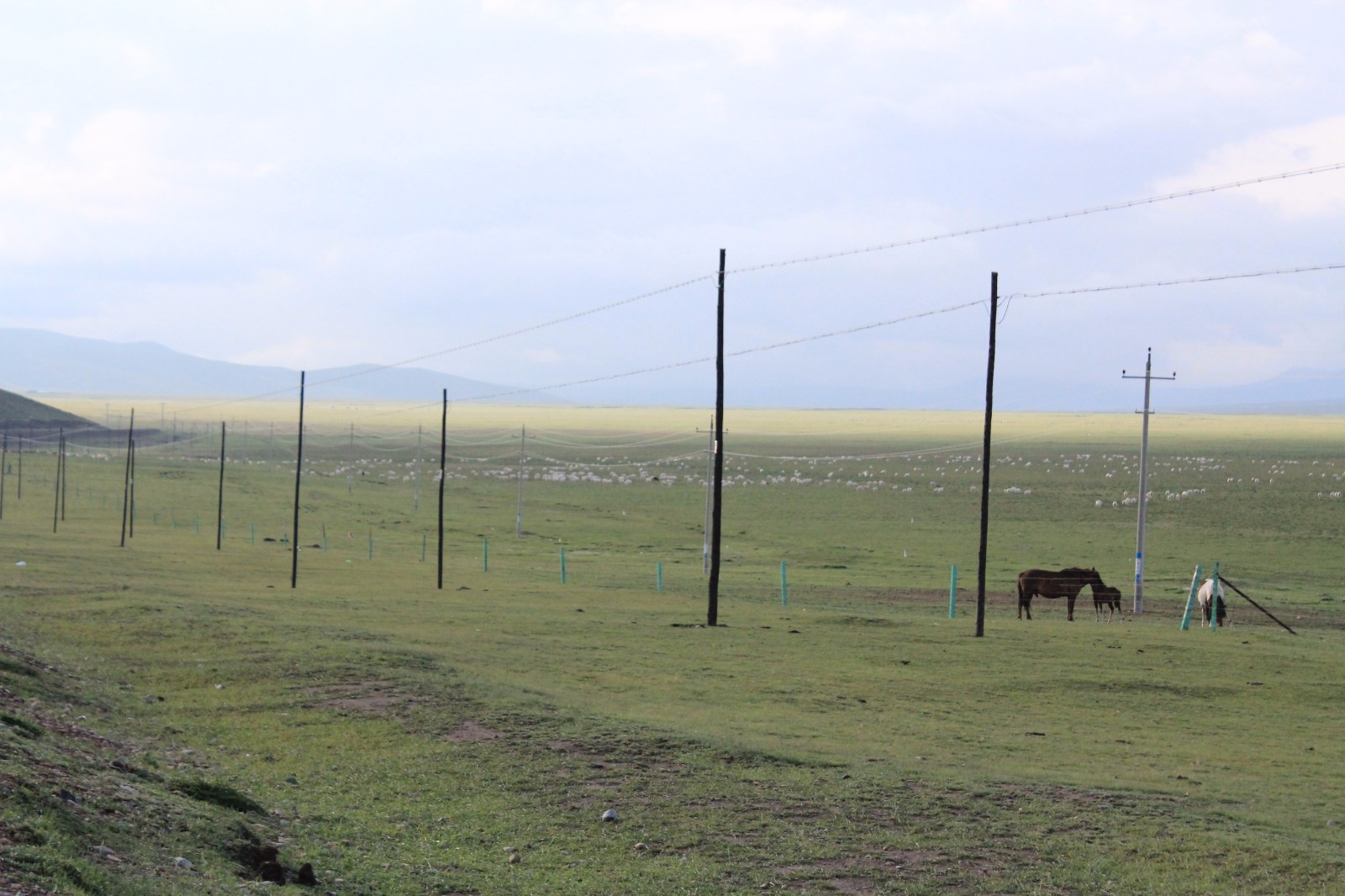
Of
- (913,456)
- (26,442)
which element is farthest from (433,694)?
(26,442)

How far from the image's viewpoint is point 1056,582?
38.9 metres

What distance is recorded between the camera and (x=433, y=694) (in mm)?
19844

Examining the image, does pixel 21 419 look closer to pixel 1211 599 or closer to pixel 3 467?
pixel 3 467

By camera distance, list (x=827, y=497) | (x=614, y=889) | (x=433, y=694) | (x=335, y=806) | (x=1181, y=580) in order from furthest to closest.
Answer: (x=827, y=497) < (x=1181, y=580) < (x=433, y=694) < (x=335, y=806) < (x=614, y=889)

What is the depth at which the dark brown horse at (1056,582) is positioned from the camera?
38281mm

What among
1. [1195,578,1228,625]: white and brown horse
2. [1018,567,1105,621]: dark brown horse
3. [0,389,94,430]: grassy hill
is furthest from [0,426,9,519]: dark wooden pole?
[1195,578,1228,625]: white and brown horse

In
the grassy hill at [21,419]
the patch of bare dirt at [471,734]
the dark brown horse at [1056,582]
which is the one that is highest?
the grassy hill at [21,419]

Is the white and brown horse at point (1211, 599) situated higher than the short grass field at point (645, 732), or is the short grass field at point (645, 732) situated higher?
the white and brown horse at point (1211, 599)

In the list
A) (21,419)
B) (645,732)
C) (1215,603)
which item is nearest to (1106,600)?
(1215,603)

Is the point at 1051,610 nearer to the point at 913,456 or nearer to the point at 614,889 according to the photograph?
the point at 614,889

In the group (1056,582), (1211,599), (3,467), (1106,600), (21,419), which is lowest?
(1106,600)

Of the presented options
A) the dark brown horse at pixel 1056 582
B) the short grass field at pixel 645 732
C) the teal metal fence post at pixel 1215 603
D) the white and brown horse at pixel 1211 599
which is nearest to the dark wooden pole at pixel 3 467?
the short grass field at pixel 645 732

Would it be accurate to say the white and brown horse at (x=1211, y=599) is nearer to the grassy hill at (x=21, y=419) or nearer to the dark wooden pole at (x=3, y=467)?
the dark wooden pole at (x=3, y=467)

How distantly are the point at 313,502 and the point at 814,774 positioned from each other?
80.5 meters
